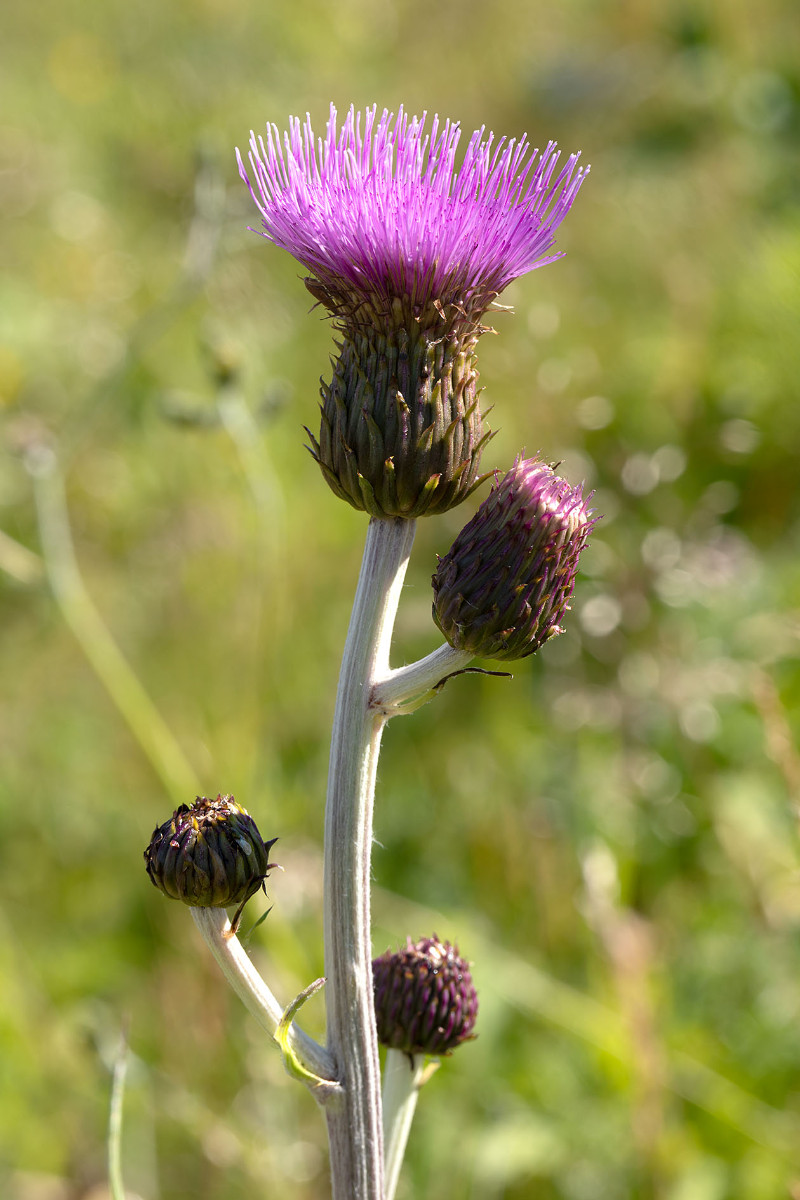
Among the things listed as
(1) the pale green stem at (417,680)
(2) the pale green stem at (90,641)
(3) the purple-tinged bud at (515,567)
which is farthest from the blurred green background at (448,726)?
(3) the purple-tinged bud at (515,567)

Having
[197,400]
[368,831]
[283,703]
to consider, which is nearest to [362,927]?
[368,831]

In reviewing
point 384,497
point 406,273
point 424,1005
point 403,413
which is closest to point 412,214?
point 406,273

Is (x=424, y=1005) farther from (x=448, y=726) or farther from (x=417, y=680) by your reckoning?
(x=448, y=726)

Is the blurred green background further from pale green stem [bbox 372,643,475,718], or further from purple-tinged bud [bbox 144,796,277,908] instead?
pale green stem [bbox 372,643,475,718]

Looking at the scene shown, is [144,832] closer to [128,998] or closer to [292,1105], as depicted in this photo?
[128,998]

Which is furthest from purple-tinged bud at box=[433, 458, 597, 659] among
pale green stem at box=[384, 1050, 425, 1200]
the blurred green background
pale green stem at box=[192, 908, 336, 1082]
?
the blurred green background

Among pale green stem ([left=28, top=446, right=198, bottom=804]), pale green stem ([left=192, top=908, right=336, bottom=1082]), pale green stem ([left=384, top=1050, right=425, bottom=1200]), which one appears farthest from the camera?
pale green stem ([left=28, top=446, right=198, bottom=804])
